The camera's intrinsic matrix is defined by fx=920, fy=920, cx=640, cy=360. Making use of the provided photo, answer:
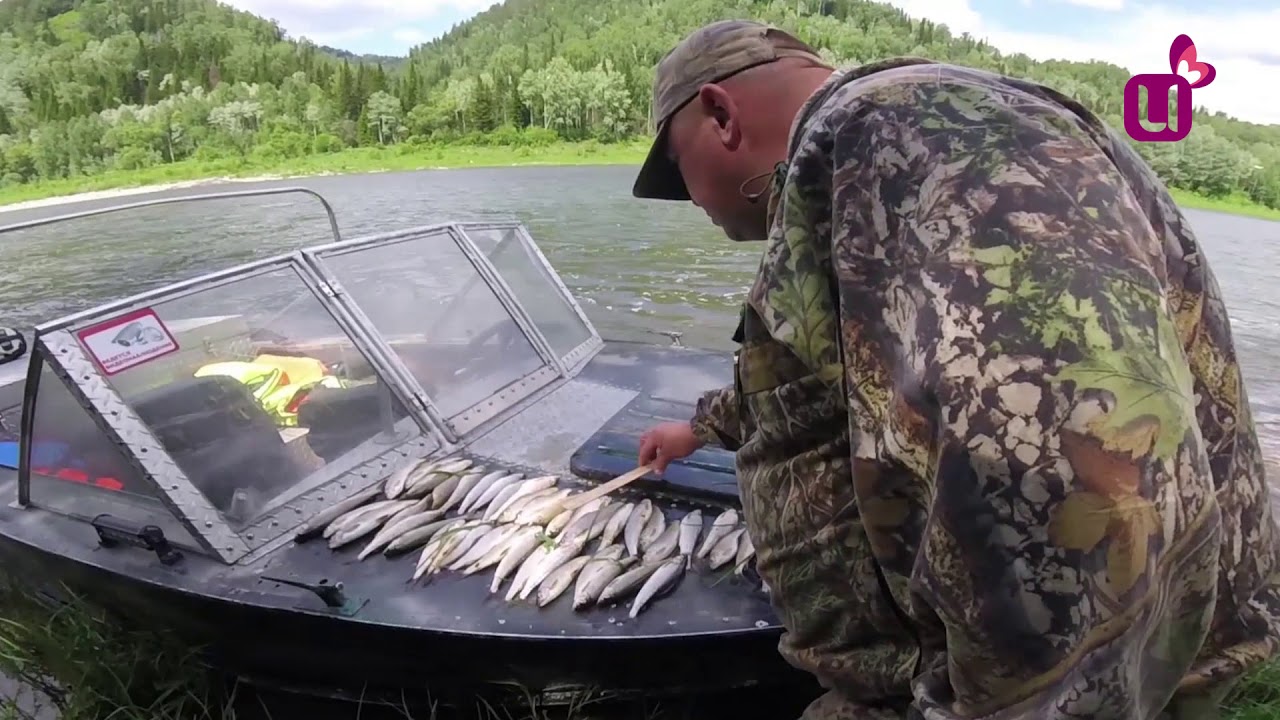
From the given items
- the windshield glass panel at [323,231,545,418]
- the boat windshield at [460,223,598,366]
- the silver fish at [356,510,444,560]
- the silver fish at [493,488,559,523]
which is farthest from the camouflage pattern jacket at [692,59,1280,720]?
the boat windshield at [460,223,598,366]

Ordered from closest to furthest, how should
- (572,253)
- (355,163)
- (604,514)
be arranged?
(604,514), (572,253), (355,163)

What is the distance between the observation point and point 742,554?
3158mm

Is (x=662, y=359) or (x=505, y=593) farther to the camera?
(x=662, y=359)

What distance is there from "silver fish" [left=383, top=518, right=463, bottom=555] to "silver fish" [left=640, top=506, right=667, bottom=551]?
2.43 ft

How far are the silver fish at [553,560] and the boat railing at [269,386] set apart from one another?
105 cm

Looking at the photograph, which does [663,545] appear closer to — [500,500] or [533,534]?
[533,534]

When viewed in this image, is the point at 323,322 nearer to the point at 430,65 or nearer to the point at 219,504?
the point at 219,504

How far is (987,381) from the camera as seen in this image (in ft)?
3.43

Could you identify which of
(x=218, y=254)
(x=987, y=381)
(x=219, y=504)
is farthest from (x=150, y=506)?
(x=218, y=254)

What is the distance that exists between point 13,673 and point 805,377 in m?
4.47

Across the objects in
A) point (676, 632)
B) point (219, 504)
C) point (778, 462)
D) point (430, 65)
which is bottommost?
point (676, 632)

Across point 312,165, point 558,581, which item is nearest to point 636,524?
point 558,581

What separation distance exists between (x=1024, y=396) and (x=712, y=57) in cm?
101

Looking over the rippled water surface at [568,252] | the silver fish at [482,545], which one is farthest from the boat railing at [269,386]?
the rippled water surface at [568,252]
